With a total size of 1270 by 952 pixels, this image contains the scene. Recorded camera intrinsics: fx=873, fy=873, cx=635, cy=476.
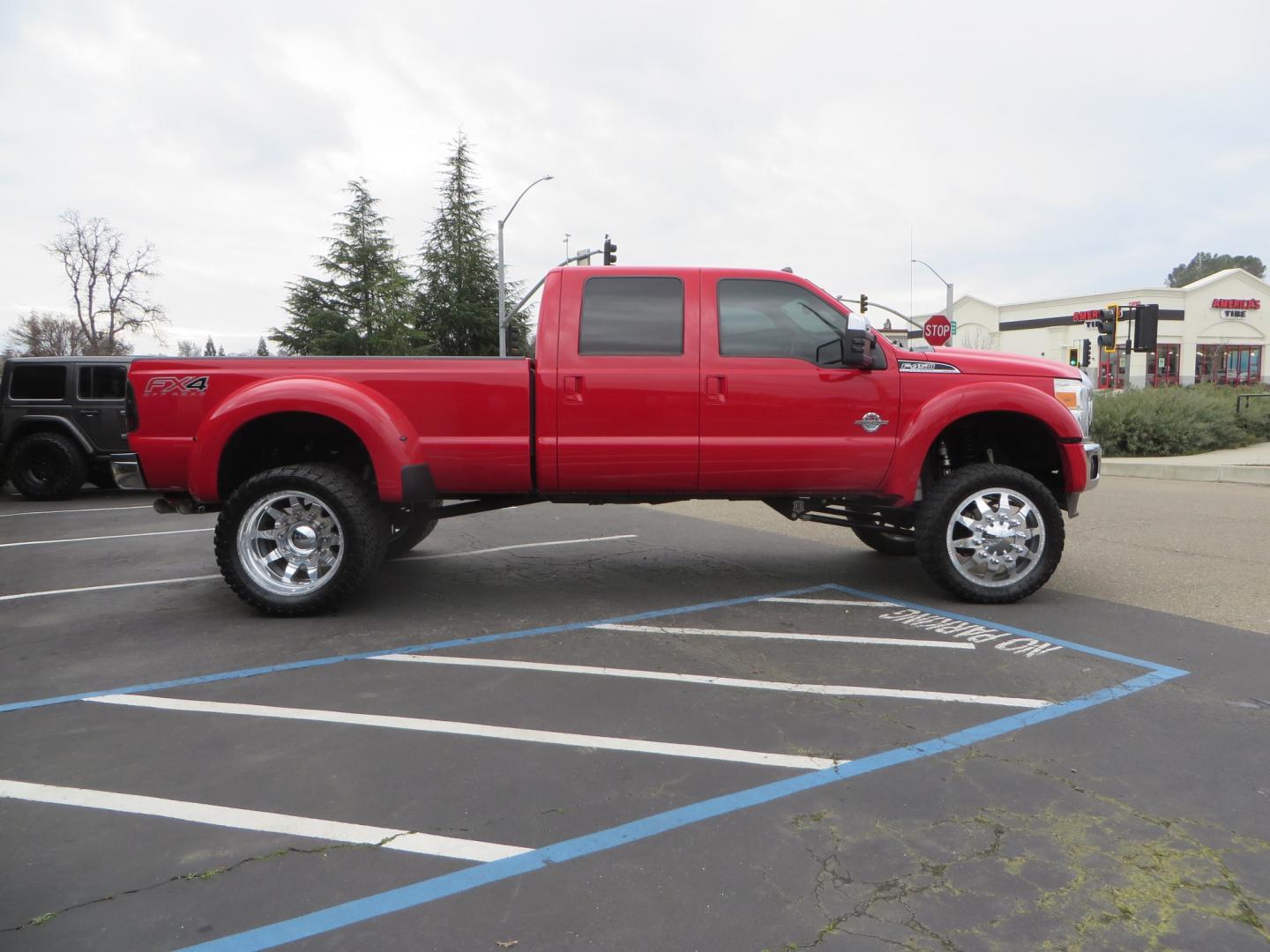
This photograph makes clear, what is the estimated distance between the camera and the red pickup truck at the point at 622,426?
536 centimetres

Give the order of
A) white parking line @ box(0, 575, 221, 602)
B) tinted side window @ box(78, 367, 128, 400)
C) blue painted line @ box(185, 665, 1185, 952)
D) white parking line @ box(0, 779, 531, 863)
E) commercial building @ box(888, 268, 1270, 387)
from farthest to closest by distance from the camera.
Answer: commercial building @ box(888, 268, 1270, 387)
tinted side window @ box(78, 367, 128, 400)
white parking line @ box(0, 575, 221, 602)
white parking line @ box(0, 779, 531, 863)
blue painted line @ box(185, 665, 1185, 952)

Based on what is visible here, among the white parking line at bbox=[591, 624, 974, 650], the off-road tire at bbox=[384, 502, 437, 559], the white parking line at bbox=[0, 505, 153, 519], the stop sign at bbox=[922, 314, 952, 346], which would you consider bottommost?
the white parking line at bbox=[0, 505, 153, 519]

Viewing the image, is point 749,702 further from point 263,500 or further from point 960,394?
point 263,500

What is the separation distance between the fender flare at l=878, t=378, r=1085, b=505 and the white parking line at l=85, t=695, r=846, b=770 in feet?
9.06

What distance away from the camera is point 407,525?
6277 mm

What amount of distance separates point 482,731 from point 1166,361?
186 ft

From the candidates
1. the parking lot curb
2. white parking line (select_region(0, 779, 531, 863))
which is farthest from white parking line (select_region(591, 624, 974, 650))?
the parking lot curb

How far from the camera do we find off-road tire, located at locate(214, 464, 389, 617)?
5297mm

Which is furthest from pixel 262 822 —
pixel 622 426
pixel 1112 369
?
pixel 1112 369

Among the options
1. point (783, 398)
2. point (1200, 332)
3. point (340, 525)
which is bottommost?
point (340, 525)

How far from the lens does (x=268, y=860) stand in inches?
103

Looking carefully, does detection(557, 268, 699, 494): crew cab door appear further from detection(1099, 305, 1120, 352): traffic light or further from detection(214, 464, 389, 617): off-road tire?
detection(1099, 305, 1120, 352): traffic light

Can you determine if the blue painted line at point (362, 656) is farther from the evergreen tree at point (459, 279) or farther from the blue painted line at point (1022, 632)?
the evergreen tree at point (459, 279)

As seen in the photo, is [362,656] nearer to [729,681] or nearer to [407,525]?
[407,525]
